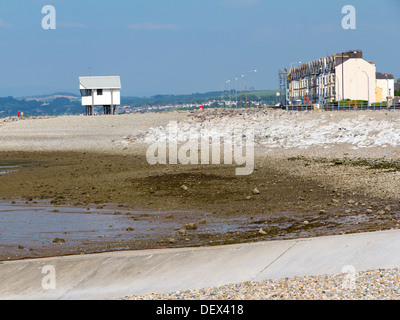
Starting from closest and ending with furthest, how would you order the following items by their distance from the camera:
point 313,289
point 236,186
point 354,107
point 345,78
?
point 313,289 → point 236,186 → point 354,107 → point 345,78

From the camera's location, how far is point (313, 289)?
8.28 m

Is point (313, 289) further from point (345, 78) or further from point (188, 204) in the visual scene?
point (345, 78)

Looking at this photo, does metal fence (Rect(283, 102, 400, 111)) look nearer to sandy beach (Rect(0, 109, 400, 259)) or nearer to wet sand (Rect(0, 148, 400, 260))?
sandy beach (Rect(0, 109, 400, 259))

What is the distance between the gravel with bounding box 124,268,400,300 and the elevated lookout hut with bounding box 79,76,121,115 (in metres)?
78.7

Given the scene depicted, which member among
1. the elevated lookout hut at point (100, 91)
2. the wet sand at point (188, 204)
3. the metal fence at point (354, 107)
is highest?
the elevated lookout hut at point (100, 91)

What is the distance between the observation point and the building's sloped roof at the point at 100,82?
85.8 m

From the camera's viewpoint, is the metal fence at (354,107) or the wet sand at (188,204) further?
the metal fence at (354,107)

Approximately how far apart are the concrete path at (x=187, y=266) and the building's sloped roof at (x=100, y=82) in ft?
252

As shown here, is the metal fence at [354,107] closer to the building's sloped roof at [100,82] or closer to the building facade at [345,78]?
the building facade at [345,78]

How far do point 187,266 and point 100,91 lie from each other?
258 feet

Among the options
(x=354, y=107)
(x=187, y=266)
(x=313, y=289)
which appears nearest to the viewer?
(x=313, y=289)

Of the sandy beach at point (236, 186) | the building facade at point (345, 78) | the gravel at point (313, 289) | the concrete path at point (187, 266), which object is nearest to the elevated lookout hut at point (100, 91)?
the building facade at point (345, 78)

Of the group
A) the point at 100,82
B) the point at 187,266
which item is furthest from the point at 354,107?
the point at 187,266

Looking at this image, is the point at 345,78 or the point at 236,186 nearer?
the point at 236,186
